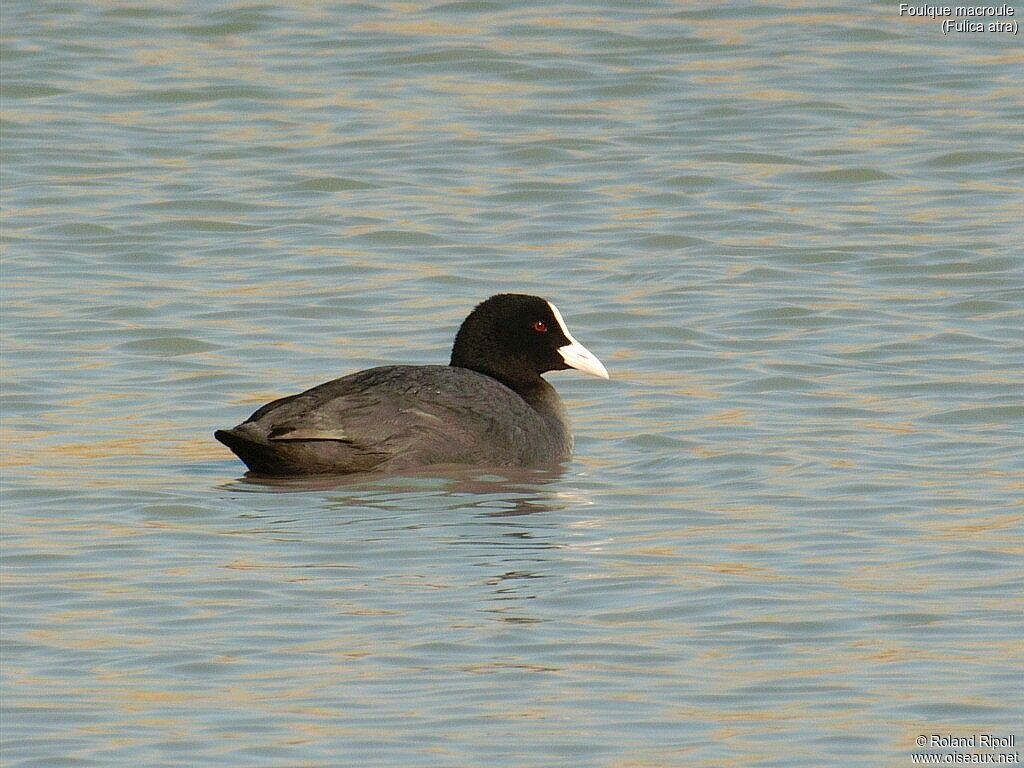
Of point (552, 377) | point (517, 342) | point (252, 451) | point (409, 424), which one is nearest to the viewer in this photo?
point (252, 451)

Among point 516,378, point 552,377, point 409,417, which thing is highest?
point 409,417

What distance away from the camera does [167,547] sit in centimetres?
900

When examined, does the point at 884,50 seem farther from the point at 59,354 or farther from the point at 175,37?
the point at 59,354

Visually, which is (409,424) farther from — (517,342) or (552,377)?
(552,377)

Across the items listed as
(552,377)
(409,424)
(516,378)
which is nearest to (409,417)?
(409,424)

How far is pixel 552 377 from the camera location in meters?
13.8

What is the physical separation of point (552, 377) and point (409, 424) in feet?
10.5

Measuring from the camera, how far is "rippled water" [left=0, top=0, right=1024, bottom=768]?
7078mm

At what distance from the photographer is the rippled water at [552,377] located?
708 centimetres

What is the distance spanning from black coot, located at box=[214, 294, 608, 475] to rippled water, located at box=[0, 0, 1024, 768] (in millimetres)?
172

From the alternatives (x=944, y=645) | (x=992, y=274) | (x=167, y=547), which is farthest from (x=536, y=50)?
(x=944, y=645)

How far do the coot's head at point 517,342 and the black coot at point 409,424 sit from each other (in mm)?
16

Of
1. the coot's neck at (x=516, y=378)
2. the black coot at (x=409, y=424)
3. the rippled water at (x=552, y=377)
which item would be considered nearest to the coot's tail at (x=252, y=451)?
the black coot at (x=409, y=424)

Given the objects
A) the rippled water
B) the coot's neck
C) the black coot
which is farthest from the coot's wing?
the coot's neck
